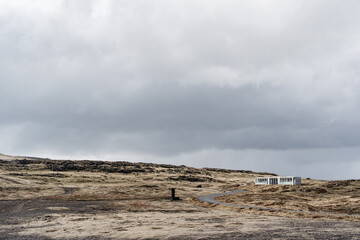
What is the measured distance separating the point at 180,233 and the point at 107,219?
13412 millimetres

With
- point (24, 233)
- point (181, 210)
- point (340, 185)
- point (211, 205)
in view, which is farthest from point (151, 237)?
point (340, 185)

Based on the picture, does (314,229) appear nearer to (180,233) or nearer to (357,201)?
(180,233)

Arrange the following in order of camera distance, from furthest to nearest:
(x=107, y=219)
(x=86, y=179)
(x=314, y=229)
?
(x=86, y=179) → (x=107, y=219) → (x=314, y=229)

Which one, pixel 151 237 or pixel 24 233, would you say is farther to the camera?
pixel 24 233

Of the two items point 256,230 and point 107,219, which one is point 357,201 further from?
point 107,219

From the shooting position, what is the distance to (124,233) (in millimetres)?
29891

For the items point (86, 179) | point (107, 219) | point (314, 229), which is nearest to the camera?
point (314, 229)

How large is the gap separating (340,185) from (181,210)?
2282 inches

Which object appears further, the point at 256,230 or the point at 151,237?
the point at 256,230

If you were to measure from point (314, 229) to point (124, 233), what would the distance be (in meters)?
15.3

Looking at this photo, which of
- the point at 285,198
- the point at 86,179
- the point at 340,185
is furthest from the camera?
the point at 86,179

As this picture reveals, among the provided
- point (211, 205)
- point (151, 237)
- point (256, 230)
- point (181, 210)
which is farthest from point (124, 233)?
point (211, 205)

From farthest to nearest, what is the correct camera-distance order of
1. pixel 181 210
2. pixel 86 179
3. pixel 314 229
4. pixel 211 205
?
pixel 86 179 → pixel 211 205 → pixel 181 210 → pixel 314 229

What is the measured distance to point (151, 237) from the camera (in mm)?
27547
